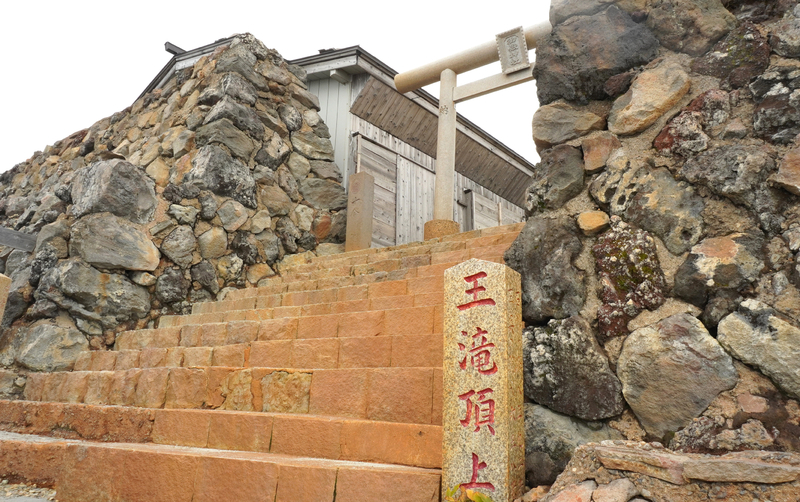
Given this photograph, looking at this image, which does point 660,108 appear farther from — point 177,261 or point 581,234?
point 177,261

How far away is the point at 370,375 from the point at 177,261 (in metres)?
4.48

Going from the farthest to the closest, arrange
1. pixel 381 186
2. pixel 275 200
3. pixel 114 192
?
1. pixel 381 186
2. pixel 275 200
3. pixel 114 192

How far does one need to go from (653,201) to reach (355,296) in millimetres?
3174

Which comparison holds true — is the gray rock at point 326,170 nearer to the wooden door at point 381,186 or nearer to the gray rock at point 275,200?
the wooden door at point 381,186

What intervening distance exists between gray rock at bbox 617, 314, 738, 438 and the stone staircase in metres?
1.00

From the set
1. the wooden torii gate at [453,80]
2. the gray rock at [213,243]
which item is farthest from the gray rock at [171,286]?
the wooden torii gate at [453,80]

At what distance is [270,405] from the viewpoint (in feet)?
12.6

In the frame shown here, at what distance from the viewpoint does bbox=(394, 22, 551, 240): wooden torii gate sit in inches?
318

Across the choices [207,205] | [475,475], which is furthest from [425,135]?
[475,475]

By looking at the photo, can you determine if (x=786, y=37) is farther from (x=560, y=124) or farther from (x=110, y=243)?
(x=110, y=243)

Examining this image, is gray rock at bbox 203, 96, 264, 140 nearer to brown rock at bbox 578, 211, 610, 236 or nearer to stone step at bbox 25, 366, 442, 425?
stone step at bbox 25, 366, 442, 425

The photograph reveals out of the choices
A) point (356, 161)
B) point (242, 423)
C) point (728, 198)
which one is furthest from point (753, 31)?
point (356, 161)

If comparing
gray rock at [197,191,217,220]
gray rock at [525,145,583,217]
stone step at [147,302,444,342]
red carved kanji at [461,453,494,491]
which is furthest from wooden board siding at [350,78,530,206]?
red carved kanji at [461,453,494,491]

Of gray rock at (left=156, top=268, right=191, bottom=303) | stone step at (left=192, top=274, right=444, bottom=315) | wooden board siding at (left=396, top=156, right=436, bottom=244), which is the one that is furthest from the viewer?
wooden board siding at (left=396, top=156, right=436, bottom=244)
